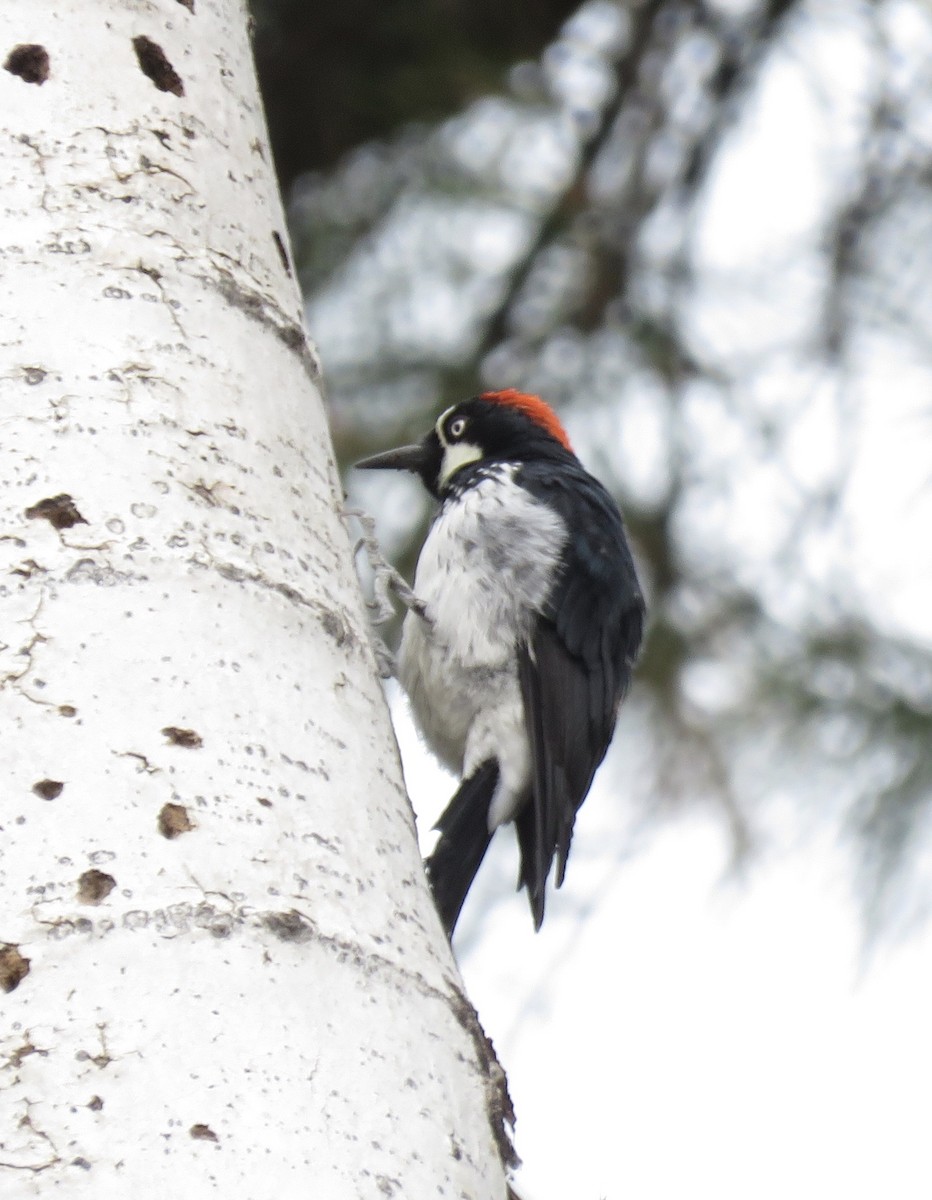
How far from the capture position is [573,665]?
3.37 metres

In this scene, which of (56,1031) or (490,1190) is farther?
(490,1190)

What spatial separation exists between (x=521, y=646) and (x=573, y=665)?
115 mm

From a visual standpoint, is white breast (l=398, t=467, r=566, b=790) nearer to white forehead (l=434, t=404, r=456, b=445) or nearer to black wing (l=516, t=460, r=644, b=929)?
black wing (l=516, t=460, r=644, b=929)

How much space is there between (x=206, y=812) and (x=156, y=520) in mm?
334

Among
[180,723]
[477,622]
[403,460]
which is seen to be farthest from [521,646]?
[180,723]

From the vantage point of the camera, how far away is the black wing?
313 centimetres

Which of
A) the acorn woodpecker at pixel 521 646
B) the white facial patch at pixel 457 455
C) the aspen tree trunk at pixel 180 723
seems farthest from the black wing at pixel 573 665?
the aspen tree trunk at pixel 180 723

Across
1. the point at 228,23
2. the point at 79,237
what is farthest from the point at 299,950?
the point at 228,23

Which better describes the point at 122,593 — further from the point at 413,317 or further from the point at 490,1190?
the point at 413,317

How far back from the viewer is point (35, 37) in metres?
1.93

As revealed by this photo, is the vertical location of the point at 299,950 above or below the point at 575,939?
above

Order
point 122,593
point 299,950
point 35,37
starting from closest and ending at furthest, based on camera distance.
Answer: point 299,950 → point 122,593 → point 35,37

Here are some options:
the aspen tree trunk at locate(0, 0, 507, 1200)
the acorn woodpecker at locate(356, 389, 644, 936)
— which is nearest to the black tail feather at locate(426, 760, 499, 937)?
the acorn woodpecker at locate(356, 389, 644, 936)

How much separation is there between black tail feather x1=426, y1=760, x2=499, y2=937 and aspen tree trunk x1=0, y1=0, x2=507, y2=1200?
1101 millimetres
